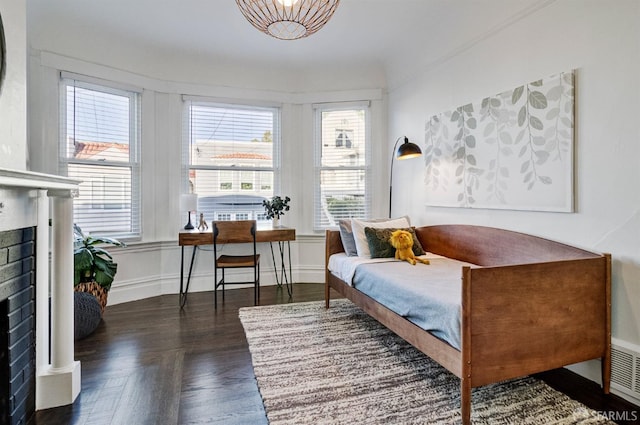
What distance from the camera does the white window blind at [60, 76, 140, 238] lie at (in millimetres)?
3121

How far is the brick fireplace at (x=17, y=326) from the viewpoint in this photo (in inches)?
55.9

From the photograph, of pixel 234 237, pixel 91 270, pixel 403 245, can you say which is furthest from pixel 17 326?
pixel 403 245

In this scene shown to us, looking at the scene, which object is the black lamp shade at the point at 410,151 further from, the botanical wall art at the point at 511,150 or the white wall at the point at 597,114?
the white wall at the point at 597,114

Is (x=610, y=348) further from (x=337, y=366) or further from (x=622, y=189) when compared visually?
(x=337, y=366)

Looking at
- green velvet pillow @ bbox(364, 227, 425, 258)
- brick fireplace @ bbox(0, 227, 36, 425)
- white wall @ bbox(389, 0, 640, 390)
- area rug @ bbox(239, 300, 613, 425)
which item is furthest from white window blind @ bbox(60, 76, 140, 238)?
white wall @ bbox(389, 0, 640, 390)

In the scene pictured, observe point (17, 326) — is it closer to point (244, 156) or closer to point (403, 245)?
point (403, 245)

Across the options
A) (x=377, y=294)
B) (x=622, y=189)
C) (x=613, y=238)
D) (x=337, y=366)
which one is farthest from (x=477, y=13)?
(x=337, y=366)

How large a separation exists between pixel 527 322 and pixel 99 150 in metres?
3.80

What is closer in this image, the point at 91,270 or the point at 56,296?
the point at 56,296

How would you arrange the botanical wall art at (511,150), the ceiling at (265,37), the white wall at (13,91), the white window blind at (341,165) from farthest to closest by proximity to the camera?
the white window blind at (341,165) < the ceiling at (265,37) < the botanical wall art at (511,150) < the white wall at (13,91)

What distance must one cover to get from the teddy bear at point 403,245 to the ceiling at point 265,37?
1672mm

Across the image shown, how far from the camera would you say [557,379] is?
190cm

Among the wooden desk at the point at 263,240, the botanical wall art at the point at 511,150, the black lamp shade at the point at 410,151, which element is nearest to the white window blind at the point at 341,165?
the wooden desk at the point at 263,240

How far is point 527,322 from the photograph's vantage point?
1547 mm
